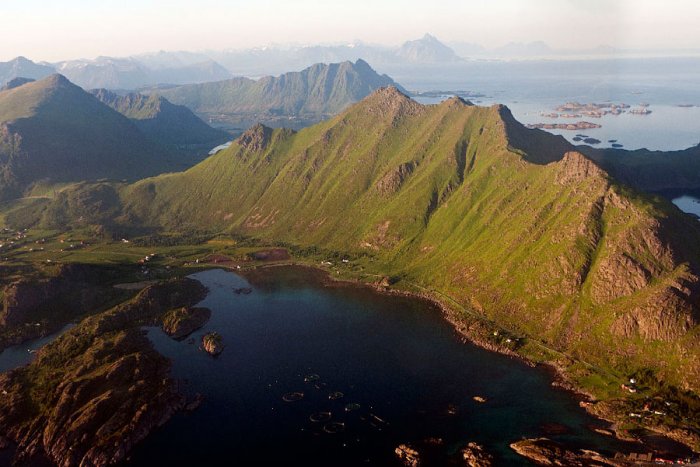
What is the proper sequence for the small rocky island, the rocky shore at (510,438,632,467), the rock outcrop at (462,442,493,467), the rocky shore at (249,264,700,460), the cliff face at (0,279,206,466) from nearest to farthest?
the rocky shore at (510,438,632,467), the rock outcrop at (462,442,493,467), the rocky shore at (249,264,700,460), the cliff face at (0,279,206,466), the small rocky island

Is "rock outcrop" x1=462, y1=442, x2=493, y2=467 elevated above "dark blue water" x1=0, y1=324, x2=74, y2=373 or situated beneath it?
elevated above

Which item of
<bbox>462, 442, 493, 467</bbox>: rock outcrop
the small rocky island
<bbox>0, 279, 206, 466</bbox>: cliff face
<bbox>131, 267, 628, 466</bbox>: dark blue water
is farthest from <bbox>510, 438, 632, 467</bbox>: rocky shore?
the small rocky island

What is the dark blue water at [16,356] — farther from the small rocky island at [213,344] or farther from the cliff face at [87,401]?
the small rocky island at [213,344]

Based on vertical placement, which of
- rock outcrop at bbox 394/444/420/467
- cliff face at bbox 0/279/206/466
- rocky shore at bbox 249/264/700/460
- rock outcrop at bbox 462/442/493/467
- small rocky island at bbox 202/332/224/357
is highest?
rocky shore at bbox 249/264/700/460

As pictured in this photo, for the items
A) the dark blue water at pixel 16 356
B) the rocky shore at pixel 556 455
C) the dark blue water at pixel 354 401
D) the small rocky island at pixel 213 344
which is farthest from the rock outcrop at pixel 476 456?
the dark blue water at pixel 16 356

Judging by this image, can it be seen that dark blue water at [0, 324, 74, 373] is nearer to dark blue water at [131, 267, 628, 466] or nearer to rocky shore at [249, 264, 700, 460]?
dark blue water at [131, 267, 628, 466]

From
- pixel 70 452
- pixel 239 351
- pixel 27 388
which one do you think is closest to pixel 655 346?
pixel 239 351

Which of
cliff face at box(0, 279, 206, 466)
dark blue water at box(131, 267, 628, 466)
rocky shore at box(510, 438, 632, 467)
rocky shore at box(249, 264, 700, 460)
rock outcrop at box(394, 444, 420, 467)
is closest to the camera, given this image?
rocky shore at box(510, 438, 632, 467)
